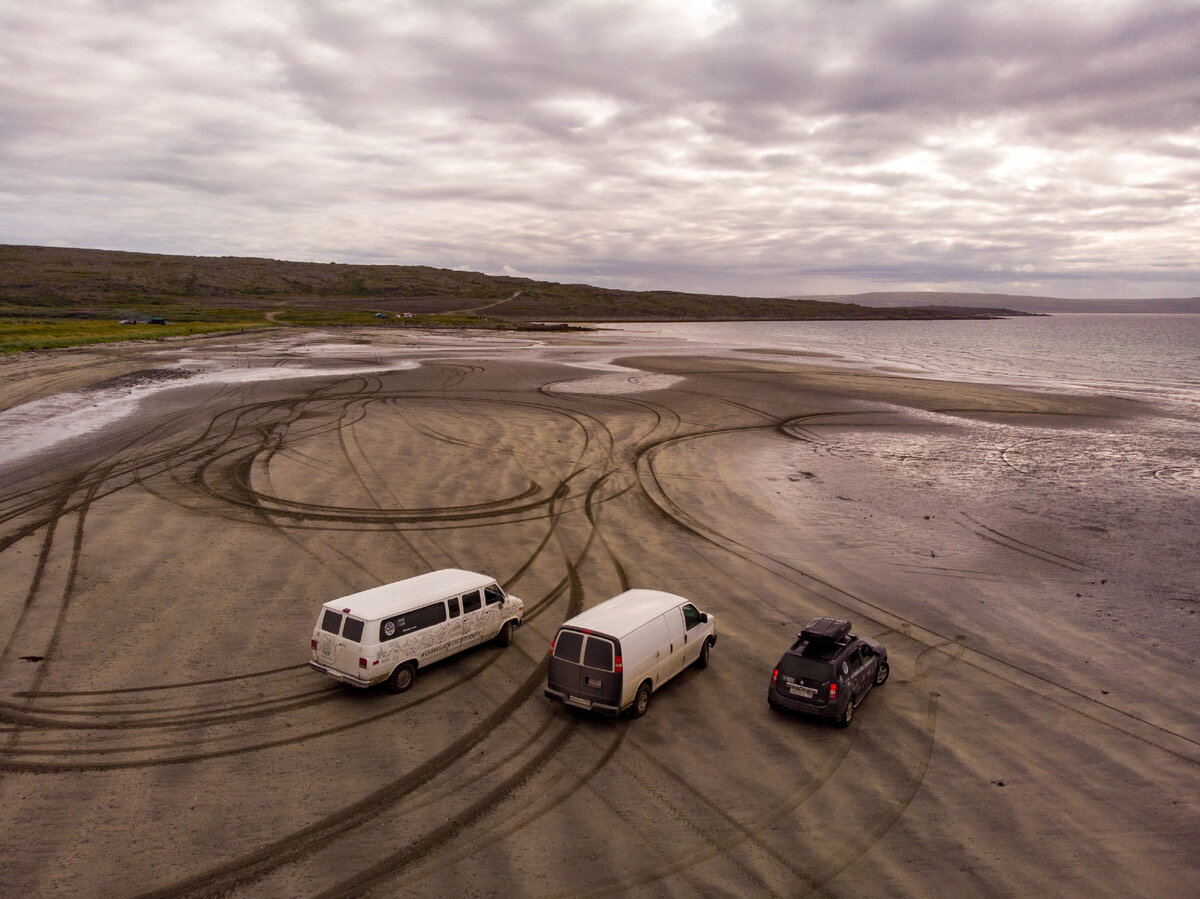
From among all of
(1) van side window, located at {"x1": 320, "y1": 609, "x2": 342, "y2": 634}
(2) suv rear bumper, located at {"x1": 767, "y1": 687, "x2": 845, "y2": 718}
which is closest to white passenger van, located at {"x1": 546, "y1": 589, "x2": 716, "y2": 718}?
(2) suv rear bumper, located at {"x1": 767, "y1": 687, "x2": 845, "y2": 718}

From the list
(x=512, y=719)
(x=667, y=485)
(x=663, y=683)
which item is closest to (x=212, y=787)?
(x=512, y=719)

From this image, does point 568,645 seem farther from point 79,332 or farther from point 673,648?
point 79,332

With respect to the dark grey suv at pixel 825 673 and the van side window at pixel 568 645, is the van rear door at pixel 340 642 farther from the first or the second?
the dark grey suv at pixel 825 673

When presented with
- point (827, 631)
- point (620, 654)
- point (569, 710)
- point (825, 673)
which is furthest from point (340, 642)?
point (827, 631)

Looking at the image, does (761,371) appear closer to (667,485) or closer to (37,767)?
(667,485)

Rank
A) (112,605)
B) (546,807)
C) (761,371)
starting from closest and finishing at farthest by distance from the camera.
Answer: (546,807) < (112,605) < (761,371)

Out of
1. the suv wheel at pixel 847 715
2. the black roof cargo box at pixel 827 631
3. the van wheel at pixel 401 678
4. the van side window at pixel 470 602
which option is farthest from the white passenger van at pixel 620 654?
the suv wheel at pixel 847 715
